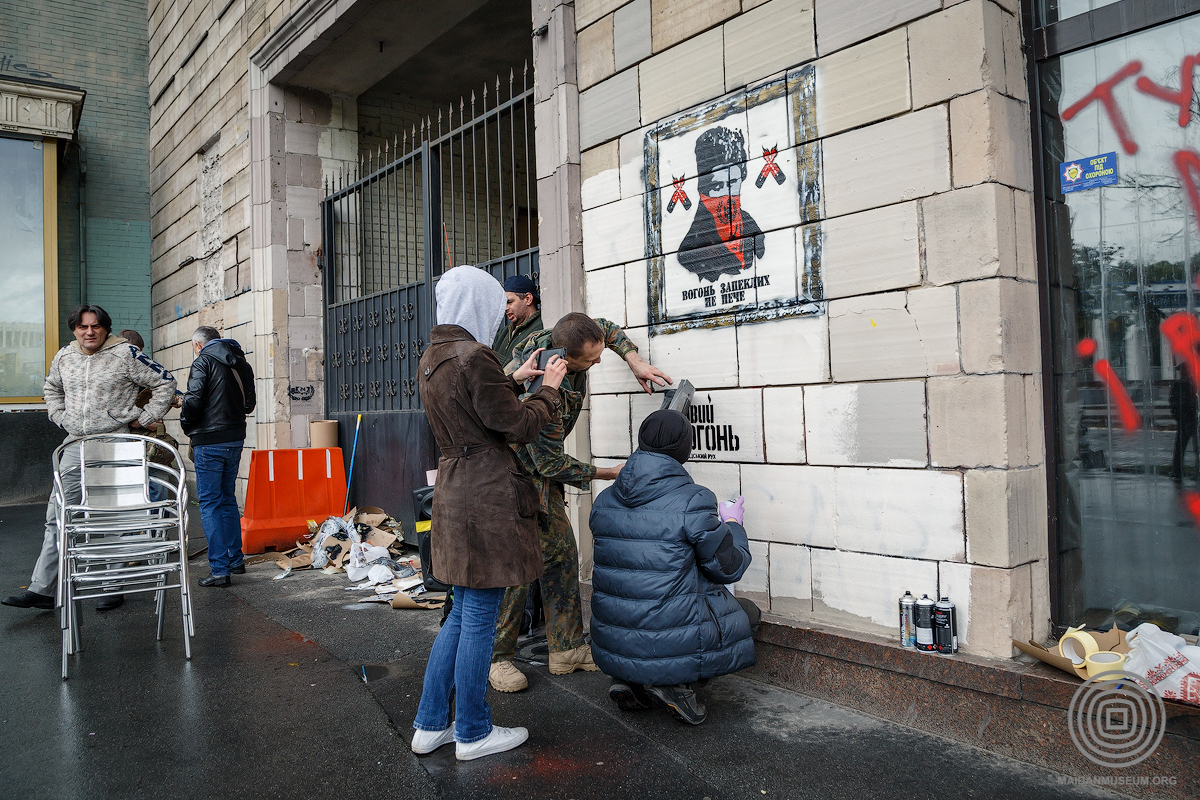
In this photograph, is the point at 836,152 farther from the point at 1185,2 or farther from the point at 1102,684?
the point at 1102,684

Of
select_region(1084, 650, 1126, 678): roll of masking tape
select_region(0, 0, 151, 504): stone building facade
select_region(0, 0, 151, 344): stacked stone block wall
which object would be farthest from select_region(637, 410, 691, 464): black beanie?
select_region(0, 0, 151, 344): stacked stone block wall

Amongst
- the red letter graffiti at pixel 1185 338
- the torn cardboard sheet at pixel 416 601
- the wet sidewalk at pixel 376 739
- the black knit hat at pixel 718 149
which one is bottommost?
the wet sidewalk at pixel 376 739

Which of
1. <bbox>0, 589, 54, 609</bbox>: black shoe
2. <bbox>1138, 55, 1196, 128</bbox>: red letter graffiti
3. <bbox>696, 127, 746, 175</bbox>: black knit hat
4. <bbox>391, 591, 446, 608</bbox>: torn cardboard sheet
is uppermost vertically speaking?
<bbox>696, 127, 746, 175</bbox>: black knit hat

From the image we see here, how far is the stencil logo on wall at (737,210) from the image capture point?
142 inches

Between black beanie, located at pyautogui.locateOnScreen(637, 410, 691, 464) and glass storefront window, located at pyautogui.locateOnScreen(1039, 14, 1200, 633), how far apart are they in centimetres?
153

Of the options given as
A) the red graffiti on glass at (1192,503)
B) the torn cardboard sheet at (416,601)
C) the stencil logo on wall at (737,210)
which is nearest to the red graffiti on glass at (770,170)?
the stencil logo on wall at (737,210)

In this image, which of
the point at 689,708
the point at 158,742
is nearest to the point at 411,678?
the point at 158,742

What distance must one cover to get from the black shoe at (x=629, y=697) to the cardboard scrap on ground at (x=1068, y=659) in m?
1.45

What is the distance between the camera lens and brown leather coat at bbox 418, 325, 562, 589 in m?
2.79

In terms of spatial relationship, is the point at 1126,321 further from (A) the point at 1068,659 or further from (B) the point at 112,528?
(B) the point at 112,528

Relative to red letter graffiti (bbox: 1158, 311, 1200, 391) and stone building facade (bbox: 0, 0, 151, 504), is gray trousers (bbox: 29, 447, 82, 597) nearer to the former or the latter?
red letter graffiti (bbox: 1158, 311, 1200, 391)

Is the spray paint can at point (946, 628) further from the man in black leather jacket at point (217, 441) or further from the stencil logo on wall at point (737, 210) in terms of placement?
the man in black leather jacket at point (217, 441)

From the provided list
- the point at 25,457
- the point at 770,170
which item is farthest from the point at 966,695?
the point at 25,457

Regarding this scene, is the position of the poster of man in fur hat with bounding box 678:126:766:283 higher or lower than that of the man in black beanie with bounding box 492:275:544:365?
higher
